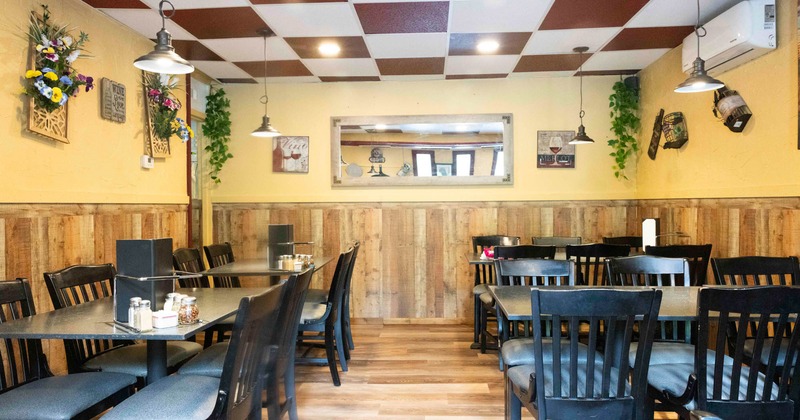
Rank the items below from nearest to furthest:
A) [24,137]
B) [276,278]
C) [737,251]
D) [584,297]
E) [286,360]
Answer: [584,297], [286,360], [24,137], [737,251], [276,278]

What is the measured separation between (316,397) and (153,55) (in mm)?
2201

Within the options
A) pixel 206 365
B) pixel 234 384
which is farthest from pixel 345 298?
pixel 234 384

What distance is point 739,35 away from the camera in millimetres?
3348

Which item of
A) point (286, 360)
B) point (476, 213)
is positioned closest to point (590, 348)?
point (286, 360)

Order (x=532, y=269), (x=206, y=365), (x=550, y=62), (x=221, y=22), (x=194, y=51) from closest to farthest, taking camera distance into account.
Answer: (x=206, y=365) < (x=532, y=269) < (x=221, y=22) < (x=194, y=51) < (x=550, y=62)

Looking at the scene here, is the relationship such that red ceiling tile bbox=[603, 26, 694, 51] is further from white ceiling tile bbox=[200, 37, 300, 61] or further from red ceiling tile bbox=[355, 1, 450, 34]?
white ceiling tile bbox=[200, 37, 300, 61]

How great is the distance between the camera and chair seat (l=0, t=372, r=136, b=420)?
1.90m

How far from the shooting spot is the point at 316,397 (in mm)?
3373

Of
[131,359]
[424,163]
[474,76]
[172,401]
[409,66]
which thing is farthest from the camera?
[424,163]

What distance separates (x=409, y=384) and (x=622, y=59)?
11.6 ft

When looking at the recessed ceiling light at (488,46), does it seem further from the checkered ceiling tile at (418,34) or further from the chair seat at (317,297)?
the chair seat at (317,297)

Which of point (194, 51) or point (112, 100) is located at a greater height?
point (194, 51)

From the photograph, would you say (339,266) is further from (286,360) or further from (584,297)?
(584,297)

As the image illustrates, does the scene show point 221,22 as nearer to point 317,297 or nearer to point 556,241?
point 317,297
